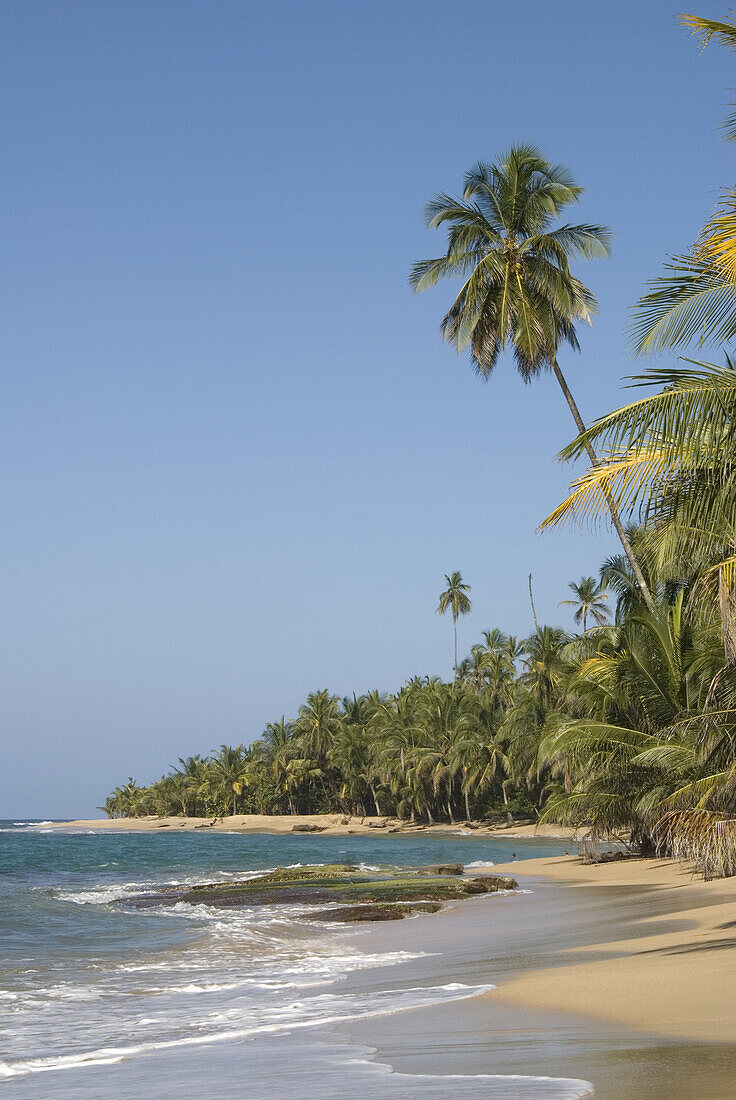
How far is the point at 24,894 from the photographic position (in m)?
24.9

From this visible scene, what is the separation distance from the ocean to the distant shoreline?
96.8 feet

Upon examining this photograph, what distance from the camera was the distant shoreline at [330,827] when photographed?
185 ft

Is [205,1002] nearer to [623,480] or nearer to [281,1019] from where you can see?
[281,1019]

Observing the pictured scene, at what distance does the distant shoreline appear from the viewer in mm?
56481

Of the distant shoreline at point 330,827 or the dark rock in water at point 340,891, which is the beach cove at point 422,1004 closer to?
the dark rock in water at point 340,891

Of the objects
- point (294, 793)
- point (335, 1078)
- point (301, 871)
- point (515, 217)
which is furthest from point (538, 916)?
point (294, 793)

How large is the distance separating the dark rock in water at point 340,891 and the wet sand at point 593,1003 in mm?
5748

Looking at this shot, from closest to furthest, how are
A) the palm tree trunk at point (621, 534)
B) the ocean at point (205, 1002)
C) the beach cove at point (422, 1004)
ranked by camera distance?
1. the beach cove at point (422, 1004)
2. the ocean at point (205, 1002)
3. the palm tree trunk at point (621, 534)

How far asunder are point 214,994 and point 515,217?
18.3 metres

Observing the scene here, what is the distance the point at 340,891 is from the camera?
2198cm

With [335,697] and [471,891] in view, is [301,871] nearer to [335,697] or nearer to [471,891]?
[471,891]

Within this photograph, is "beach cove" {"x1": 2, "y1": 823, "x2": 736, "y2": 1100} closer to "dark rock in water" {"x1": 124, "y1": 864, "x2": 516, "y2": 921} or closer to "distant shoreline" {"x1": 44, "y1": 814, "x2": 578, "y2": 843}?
"dark rock in water" {"x1": 124, "y1": 864, "x2": 516, "y2": 921}

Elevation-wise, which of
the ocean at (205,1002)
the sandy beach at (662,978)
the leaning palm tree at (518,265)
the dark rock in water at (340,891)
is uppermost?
the leaning palm tree at (518,265)

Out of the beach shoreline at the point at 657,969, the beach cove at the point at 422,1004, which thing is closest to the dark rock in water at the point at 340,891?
the beach shoreline at the point at 657,969
